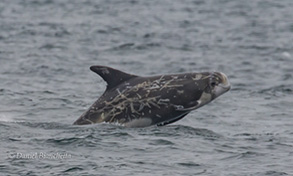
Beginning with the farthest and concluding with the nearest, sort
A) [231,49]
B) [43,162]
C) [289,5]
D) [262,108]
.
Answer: [289,5] < [231,49] < [262,108] < [43,162]

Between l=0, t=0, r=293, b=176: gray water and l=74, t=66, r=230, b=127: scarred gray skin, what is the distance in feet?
0.94

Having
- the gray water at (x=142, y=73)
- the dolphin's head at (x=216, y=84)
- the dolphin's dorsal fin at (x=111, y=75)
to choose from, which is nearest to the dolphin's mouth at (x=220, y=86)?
the dolphin's head at (x=216, y=84)

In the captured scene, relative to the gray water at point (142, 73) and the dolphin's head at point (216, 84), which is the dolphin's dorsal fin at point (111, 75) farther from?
the dolphin's head at point (216, 84)

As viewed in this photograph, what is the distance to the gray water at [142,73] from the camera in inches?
653

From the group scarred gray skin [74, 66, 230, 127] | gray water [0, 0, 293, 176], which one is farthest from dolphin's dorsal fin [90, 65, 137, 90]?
gray water [0, 0, 293, 176]

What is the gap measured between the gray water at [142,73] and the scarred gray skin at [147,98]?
0.29 metres

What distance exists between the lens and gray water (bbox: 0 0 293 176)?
1658cm

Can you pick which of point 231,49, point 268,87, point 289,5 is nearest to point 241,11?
point 289,5

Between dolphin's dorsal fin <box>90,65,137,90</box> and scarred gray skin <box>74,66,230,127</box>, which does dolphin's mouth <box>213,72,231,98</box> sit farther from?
dolphin's dorsal fin <box>90,65,137,90</box>

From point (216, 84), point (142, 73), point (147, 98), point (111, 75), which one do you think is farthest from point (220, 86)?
point (142, 73)

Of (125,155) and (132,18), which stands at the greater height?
(132,18)

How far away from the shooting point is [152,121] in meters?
18.6

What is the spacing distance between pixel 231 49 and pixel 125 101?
19.0m

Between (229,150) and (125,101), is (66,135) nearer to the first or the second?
(125,101)
